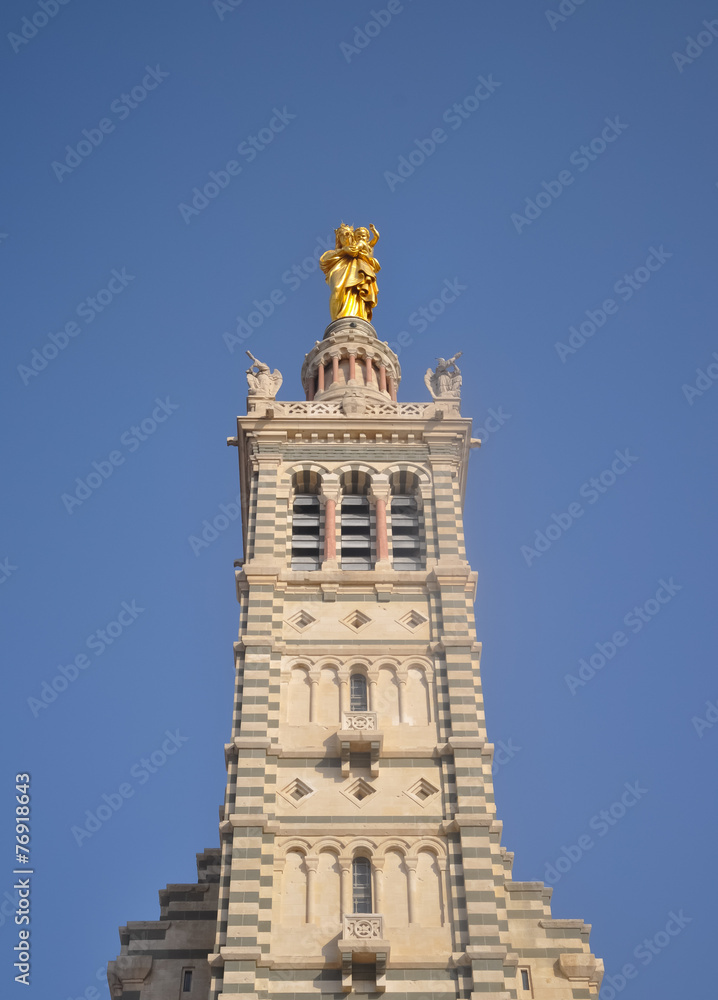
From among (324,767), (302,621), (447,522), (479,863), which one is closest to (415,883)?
(479,863)

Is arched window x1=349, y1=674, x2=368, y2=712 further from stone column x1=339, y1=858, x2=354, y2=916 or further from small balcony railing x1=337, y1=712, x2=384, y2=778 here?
stone column x1=339, y1=858, x2=354, y2=916

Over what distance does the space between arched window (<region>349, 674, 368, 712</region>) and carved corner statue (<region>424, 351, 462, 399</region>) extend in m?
12.3

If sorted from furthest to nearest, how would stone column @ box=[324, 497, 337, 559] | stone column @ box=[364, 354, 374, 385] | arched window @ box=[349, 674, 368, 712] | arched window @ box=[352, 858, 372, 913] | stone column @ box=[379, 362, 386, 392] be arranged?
stone column @ box=[379, 362, 386, 392]
stone column @ box=[364, 354, 374, 385]
stone column @ box=[324, 497, 337, 559]
arched window @ box=[349, 674, 368, 712]
arched window @ box=[352, 858, 372, 913]

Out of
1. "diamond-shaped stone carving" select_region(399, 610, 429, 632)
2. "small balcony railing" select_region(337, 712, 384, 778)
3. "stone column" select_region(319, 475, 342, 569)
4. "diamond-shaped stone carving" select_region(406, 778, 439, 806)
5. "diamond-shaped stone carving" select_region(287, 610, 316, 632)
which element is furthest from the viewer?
"stone column" select_region(319, 475, 342, 569)

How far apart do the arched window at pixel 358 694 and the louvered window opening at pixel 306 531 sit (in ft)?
→ 15.8

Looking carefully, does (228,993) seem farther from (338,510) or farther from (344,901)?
(338,510)

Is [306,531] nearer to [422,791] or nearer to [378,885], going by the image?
[422,791]

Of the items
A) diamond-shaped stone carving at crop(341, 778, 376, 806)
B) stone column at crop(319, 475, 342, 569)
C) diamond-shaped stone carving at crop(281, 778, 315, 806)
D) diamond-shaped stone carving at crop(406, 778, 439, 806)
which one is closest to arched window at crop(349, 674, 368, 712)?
diamond-shaped stone carving at crop(341, 778, 376, 806)

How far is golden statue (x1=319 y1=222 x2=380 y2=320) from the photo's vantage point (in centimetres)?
5825

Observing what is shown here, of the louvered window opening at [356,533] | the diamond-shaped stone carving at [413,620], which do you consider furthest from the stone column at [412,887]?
the louvered window opening at [356,533]

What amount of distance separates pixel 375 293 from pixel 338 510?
54.7 feet

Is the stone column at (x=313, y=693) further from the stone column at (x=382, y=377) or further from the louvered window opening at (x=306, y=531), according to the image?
the stone column at (x=382, y=377)

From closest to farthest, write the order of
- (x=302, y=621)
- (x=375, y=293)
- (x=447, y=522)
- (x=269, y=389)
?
(x=302, y=621)
(x=447, y=522)
(x=269, y=389)
(x=375, y=293)

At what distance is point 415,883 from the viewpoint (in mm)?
35125
